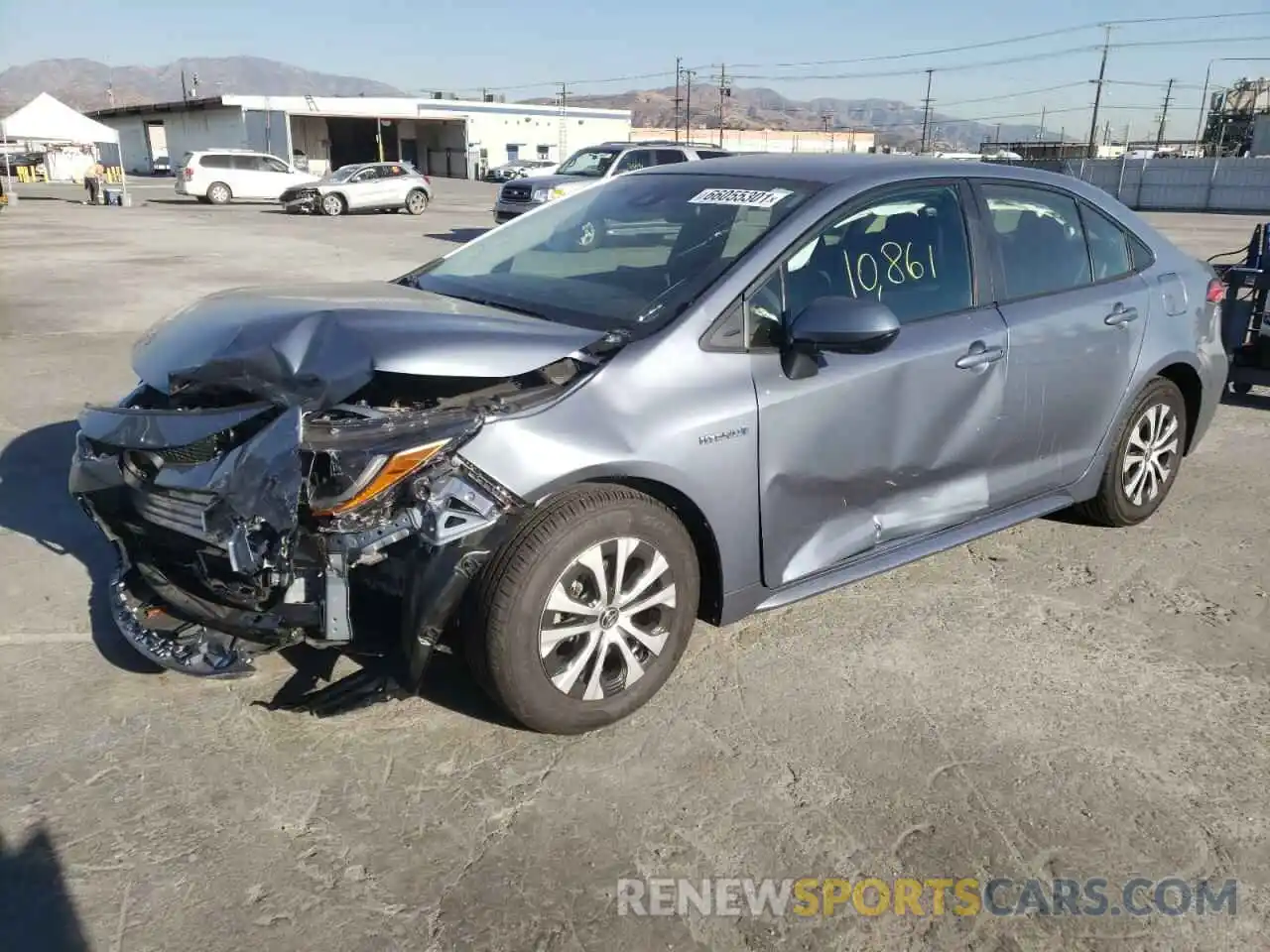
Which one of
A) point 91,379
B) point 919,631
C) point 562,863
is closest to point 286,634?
point 562,863

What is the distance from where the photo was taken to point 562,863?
2568 mm

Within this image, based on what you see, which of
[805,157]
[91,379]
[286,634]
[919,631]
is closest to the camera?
[286,634]

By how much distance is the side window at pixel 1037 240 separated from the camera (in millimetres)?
4047

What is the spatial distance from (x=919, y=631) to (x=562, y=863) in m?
1.85

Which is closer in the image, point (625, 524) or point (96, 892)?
point (96, 892)

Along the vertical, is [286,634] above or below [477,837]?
above

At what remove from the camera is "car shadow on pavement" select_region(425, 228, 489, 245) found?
2094 cm

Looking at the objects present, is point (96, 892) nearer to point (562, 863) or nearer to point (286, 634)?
point (286, 634)

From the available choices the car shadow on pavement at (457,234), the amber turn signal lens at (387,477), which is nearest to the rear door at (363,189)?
the car shadow on pavement at (457,234)

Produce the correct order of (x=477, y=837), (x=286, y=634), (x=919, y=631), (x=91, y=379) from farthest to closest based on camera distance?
(x=91, y=379) < (x=919, y=631) < (x=286, y=634) < (x=477, y=837)

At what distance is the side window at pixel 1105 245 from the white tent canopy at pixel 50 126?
43.6m

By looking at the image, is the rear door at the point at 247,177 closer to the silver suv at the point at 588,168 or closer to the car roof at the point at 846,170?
the silver suv at the point at 588,168

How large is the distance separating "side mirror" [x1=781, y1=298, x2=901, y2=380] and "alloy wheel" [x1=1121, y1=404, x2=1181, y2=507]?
81.4 inches

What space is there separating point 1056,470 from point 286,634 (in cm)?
320
